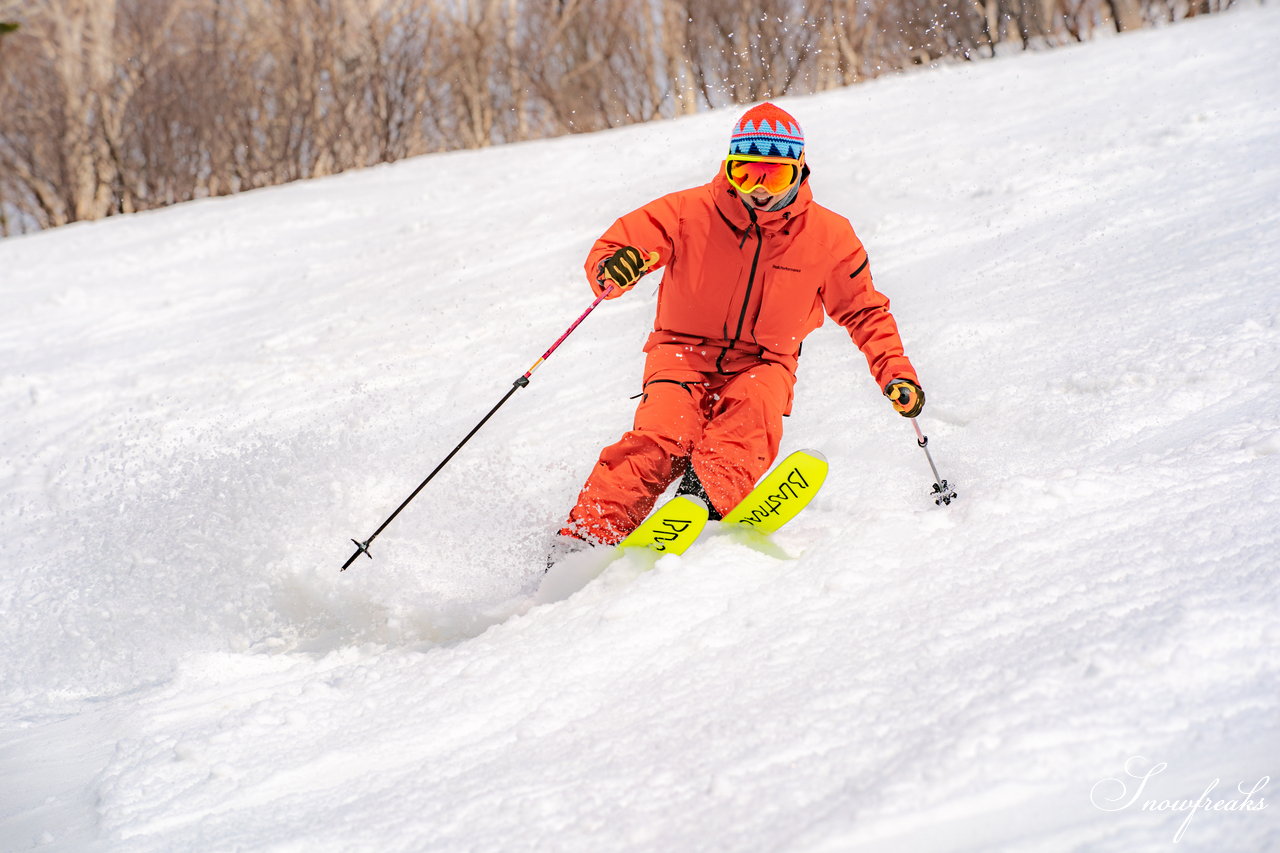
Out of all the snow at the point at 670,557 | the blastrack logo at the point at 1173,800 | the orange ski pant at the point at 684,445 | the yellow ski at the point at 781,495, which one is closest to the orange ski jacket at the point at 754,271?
the orange ski pant at the point at 684,445

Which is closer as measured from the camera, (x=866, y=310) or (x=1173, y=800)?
(x=1173, y=800)

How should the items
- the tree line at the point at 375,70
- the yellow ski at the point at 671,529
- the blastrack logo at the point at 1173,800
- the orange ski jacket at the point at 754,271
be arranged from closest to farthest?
the blastrack logo at the point at 1173,800
the yellow ski at the point at 671,529
the orange ski jacket at the point at 754,271
the tree line at the point at 375,70

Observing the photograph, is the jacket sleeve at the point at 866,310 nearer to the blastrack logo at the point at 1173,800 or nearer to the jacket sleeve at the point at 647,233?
the jacket sleeve at the point at 647,233

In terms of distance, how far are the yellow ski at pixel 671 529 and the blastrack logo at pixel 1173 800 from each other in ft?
4.95

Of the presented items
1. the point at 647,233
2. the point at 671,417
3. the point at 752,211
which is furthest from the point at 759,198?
the point at 671,417

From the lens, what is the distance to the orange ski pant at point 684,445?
3230 millimetres

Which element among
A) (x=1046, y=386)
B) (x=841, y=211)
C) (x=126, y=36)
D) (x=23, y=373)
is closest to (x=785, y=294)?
(x=1046, y=386)

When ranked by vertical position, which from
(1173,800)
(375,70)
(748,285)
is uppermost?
(375,70)

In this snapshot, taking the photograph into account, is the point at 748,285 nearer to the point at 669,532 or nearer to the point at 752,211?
the point at 752,211

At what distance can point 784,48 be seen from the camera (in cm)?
1608

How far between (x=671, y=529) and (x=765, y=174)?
1.15 metres

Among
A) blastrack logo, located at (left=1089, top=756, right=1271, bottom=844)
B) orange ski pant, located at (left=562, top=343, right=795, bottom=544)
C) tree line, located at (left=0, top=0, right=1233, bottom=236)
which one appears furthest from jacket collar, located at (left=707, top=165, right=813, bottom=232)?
tree line, located at (left=0, top=0, right=1233, bottom=236)

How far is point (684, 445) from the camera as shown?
10.9 feet

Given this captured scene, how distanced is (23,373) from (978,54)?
1400cm
